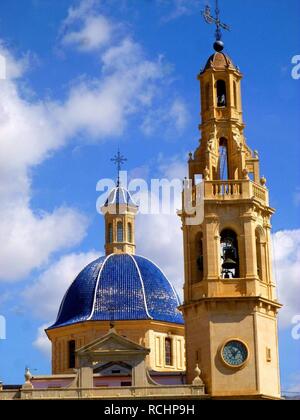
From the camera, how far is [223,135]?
50031 millimetres

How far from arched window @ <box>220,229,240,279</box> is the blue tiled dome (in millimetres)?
10870

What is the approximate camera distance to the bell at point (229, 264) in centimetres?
4688

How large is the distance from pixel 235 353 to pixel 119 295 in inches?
546

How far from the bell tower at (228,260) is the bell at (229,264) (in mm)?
48

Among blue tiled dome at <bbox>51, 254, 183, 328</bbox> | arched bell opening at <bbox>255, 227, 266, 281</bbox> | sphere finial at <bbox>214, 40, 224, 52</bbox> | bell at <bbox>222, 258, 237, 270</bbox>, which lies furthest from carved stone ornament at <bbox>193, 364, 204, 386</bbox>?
sphere finial at <bbox>214, 40, 224, 52</bbox>

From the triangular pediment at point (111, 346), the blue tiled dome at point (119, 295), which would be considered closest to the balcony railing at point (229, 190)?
the triangular pediment at point (111, 346)

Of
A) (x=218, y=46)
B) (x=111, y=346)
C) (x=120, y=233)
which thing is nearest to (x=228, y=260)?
(x=111, y=346)

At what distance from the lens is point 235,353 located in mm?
45562

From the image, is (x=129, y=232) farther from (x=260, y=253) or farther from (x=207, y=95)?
(x=260, y=253)

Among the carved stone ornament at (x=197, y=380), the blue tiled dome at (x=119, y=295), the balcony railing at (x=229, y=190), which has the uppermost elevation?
the balcony railing at (x=229, y=190)

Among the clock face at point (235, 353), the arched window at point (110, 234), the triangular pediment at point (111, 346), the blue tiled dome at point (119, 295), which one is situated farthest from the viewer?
the arched window at point (110, 234)

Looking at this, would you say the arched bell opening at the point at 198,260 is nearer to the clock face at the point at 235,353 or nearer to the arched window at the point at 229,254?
the arched window at the point at 229,254

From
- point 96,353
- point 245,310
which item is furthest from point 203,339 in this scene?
point 96,353
